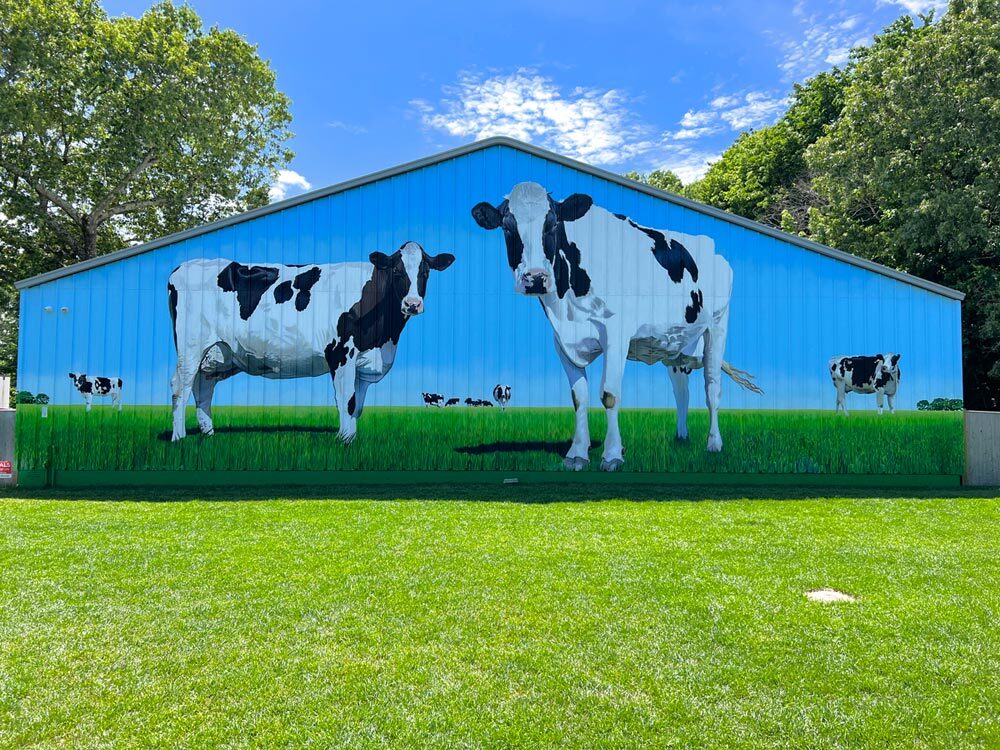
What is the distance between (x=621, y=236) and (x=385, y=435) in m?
6.65

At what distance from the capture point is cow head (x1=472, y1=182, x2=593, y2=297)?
13.0 meters

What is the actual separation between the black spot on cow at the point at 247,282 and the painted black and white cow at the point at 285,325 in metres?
0.02

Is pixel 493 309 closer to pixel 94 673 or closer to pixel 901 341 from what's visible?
pixel 901 341

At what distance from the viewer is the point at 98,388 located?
12.5 m

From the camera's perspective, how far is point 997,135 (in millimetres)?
16484

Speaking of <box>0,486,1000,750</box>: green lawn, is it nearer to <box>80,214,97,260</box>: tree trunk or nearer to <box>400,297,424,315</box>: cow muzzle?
<box>400,297,424,315</box>: cow muzzle

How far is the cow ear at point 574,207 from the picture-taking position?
1316 cm

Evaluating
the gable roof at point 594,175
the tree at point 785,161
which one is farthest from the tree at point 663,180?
the gable roof at point 594,175

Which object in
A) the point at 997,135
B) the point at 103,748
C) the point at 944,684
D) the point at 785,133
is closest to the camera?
the point at 103,748

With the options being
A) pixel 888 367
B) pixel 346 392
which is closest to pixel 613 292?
pixel 346 392

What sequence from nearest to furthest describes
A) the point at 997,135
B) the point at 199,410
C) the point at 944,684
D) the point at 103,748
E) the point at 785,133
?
the point at 103,748 < the point at 944,684 < the point at 199,410 < the point at 997,135 < the point at 785,133

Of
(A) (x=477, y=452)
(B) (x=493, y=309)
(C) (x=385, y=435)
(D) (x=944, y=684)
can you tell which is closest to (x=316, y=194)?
(B) (x=493, y=309)

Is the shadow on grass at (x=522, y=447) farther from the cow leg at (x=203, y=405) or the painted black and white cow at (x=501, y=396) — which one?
the cow leg at (x=203, y=405)

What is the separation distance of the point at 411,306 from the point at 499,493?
14.5 feet
